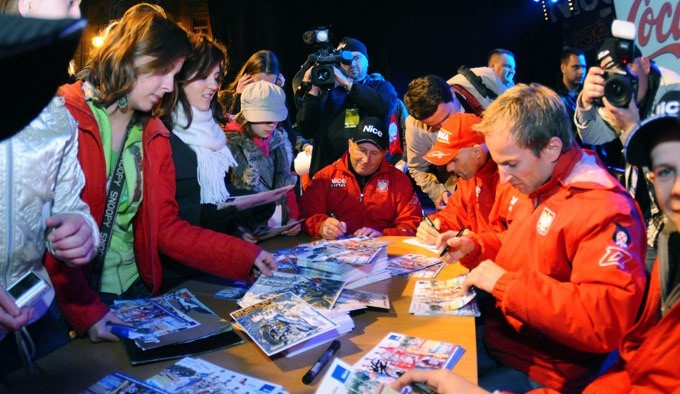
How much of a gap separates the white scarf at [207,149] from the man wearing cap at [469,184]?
102cm

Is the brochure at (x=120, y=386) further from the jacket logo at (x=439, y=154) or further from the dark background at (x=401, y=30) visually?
the dark background at (x=401, y=30)

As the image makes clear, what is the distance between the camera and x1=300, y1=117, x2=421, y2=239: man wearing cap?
3.24 metres

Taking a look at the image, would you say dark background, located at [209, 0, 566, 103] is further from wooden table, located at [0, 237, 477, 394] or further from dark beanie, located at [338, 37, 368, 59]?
wooden table, located at [0, 237, 477, 394]

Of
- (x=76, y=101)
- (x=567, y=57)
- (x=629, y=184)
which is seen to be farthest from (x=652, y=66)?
(x=567, y=57)

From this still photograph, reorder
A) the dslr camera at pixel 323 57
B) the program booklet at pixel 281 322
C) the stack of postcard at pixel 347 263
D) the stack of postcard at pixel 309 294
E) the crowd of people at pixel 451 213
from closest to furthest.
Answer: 1. the crowd of people at pixel 451 213
2. the program booklet at pixel 281 322
3. the stack of postcard at pixel 309 294
4. the stack of postcard at pixel 347 263
5. the dslr camera at pixel 323 57

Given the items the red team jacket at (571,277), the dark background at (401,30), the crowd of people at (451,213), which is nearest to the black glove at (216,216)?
the crowd of people at (451,213)

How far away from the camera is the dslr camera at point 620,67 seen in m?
1.94

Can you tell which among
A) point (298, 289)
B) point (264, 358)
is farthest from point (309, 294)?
point (264, 358)

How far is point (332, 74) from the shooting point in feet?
12.0

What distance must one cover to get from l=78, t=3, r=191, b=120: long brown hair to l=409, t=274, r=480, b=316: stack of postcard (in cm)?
118

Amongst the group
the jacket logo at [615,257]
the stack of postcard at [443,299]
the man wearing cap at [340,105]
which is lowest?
the stack of postcard at [443,299]

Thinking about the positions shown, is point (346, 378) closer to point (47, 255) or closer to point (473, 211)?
point (47, 255)

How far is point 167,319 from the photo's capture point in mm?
1632

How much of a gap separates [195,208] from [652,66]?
6.32 feet
